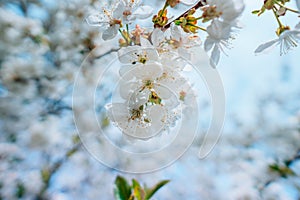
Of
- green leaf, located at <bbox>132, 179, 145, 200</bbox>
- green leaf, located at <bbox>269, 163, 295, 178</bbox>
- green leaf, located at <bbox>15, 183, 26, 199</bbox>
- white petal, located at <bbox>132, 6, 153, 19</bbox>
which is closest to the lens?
white petal, located at <bbox>132, 6, 153, 19</bbox>

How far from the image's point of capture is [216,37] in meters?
0.44

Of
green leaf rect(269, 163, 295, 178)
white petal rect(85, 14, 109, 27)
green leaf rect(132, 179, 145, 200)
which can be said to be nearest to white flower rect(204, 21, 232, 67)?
white petal rect(85, 14, 109, 27)

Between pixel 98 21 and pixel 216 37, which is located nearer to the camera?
pixel 216 37

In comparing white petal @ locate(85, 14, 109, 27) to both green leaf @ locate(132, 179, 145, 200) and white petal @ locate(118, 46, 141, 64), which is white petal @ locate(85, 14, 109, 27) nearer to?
white petal @ locate(118, 46, 141, 64)

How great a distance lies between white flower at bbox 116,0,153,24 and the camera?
51 cm

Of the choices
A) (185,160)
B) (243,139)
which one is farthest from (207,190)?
(243,139)

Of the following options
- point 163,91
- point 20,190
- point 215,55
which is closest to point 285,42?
point 215,55

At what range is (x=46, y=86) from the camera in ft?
8.82

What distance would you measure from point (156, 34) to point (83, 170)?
9.57 ft

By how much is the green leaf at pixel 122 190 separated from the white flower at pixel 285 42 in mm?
479

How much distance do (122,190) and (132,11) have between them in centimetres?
47

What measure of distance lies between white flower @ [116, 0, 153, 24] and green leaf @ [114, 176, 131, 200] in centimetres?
44

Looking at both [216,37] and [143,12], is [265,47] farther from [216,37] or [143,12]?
[143,12]

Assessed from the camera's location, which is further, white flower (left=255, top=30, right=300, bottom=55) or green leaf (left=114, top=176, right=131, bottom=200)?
green leaf (left=114, top=176, right=131, bottom=200)
